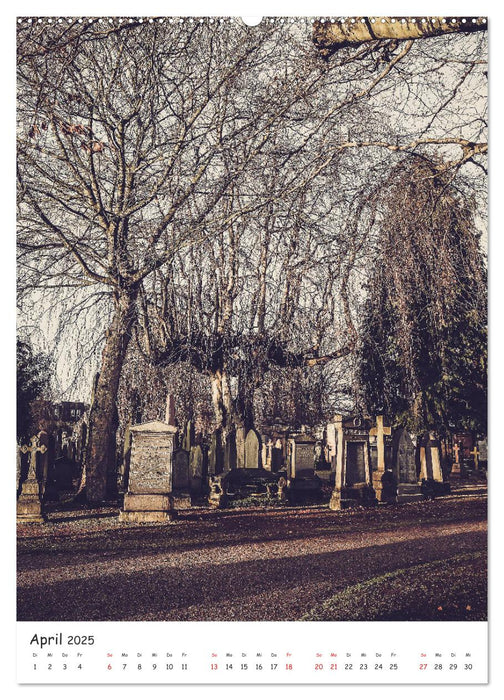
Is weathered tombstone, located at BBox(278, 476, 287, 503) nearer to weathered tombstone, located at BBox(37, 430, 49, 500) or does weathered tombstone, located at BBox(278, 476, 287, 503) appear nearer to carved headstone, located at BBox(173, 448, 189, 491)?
carved headstone, located at BBox(173, 448, 189, 491)

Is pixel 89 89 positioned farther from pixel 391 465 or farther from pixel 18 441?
pixel 391 465

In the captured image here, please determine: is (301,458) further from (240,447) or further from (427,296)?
(427,296)

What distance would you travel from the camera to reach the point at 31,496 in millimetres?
4105

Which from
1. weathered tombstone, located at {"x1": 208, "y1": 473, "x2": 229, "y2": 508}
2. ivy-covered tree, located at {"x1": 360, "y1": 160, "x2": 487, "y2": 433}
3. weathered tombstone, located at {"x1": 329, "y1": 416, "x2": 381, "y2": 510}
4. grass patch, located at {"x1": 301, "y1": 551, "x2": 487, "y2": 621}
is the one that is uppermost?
ivy-covered tree, located at {"x1": 360, "y1": 160, "x2": 487, "y2": 433}

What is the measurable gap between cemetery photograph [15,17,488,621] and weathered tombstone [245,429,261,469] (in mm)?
520

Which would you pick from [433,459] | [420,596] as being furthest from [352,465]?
[420,596]

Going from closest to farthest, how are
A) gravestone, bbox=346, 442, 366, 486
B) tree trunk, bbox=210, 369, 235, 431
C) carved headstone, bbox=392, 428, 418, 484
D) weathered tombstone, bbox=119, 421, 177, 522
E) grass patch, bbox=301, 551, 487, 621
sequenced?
grass patch, bbox=301, 551, 487, 621 < tree trunk, bbox=210, 369, 235, 431 < weathered tombstone, bbox=119, 421, 177, 522 < carved headstone, bbox=392, 428, 418, 484 < gravestone, bbox=346, 442, 366, 486

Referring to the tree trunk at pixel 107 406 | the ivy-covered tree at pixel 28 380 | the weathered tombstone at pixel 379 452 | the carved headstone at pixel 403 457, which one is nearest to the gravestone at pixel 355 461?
the weathered tombstone at pixel 379 452

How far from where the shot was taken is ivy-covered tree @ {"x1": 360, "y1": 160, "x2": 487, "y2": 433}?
3996 mm

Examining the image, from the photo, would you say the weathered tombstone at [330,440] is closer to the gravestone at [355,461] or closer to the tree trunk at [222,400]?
the gravestone at [355,461]

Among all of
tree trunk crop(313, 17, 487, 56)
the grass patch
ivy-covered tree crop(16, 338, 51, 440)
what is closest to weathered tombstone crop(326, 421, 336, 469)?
the grass patch

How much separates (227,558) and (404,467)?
232cm

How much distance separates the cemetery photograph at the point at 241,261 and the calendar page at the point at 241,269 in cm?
1
